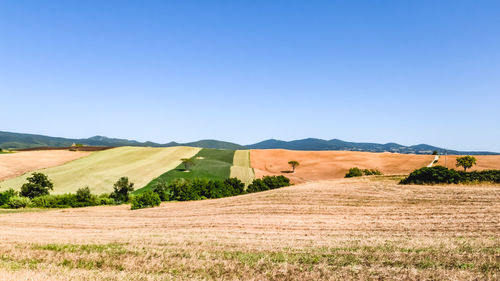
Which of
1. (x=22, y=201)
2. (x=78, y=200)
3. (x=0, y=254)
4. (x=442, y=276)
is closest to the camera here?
(x=442, y=276)

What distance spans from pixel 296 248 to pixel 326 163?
86034 mm

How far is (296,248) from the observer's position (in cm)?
1467

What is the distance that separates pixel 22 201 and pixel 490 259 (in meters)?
52.8

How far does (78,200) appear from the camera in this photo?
47469 mm

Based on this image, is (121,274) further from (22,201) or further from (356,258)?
(22,201)

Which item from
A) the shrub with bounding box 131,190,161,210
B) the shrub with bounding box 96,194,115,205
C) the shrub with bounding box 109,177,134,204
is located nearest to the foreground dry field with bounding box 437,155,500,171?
the shrub with bounding box 131,190,161,210

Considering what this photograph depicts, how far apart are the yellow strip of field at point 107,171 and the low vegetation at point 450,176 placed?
167 ft

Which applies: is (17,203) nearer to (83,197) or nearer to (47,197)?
(47,197)

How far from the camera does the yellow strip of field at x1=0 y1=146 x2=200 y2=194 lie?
6056 centimetres

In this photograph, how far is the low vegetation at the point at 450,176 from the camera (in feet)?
123

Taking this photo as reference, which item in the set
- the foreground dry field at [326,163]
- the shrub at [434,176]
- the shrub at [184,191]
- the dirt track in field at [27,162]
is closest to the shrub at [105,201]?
the shrub at [184,191]

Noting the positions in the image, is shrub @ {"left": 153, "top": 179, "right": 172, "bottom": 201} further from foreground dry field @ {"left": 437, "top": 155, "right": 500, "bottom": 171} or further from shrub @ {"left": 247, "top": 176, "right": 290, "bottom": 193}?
foreground dry field @ {"left": 437, "top": 155, "right": 500, "bottom": 171}

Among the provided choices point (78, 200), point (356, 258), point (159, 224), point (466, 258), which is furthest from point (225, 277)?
point (78, 200)

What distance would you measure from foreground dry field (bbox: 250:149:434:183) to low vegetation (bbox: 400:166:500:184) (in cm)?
3501
